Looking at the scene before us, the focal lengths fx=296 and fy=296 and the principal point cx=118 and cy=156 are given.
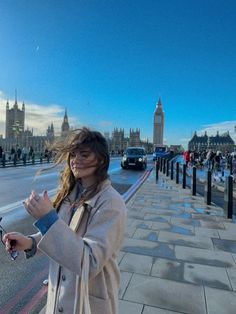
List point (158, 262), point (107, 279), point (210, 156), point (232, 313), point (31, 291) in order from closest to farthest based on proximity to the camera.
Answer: point (107, 279)
point (232, 313)
point (31, 291)
point (158, 262)
point (210, 156)

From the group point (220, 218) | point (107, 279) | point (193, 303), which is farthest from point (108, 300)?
point (220, 218)

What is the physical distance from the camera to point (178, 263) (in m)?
4.43

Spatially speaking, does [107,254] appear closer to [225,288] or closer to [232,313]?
[232,313]

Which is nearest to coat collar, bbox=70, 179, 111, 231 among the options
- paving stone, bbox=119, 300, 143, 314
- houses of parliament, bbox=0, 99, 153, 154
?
paving stone, bbox=119, 300, 143, 314

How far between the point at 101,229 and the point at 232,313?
241 cm

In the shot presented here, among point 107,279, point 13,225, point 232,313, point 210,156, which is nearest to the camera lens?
point 107,279

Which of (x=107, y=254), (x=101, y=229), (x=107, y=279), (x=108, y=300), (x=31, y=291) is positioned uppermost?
(x=101, y=229)

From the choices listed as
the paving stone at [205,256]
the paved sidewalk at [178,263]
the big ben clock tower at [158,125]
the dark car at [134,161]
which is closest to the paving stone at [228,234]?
the paved sidewalk at [178,263]

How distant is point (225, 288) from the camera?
145 inches

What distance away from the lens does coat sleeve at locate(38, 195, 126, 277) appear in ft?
4.60

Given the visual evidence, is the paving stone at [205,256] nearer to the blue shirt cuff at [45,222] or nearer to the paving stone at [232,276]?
the paving stone at [232,276]

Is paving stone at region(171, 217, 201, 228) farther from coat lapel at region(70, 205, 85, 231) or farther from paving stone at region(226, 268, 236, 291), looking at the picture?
coat lapel at region(70, 205, 85, 231)

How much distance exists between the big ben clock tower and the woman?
413 ft

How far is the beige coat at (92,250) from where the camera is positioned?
4.61ft
